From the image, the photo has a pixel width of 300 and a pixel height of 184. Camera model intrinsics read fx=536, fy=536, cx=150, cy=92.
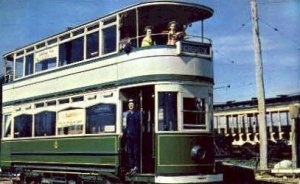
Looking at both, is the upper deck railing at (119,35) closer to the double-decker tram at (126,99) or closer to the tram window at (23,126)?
the double-decker tram at (126,99)

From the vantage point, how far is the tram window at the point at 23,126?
16.0m

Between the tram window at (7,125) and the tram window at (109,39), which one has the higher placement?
the tram window at (109,39)

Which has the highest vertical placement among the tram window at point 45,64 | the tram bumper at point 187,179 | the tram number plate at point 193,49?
the tram window at point 45,64

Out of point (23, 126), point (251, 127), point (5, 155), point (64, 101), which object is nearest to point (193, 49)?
point (64, 101)

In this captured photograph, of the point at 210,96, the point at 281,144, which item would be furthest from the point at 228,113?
the point at 210,96

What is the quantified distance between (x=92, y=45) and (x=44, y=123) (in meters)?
3.04

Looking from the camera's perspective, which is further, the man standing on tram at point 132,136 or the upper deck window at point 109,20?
the upper deck window at point 109,20

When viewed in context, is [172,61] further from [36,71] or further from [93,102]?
[36,71]

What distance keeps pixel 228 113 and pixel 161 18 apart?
51.3 ft

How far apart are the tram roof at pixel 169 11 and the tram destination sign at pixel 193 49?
1.01m

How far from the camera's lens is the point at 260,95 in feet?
64.6

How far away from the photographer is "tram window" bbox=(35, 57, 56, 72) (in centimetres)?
1512

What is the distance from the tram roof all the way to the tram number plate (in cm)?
103

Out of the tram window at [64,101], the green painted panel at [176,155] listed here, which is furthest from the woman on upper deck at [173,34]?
the tram window at [64,101]
